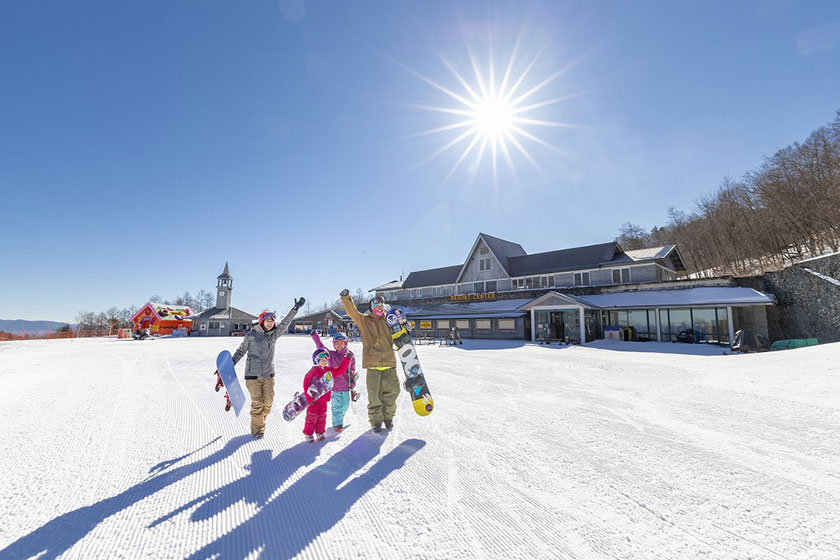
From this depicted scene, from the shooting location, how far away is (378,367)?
4781 millimetres

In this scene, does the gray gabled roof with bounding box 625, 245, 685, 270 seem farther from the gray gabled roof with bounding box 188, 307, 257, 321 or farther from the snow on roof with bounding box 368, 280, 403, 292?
the gray gabled roof with bounding box 188, 307, 257, 321

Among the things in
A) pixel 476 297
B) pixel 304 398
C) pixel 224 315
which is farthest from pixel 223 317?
pixel 304 398

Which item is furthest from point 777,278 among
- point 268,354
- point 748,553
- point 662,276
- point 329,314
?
point 329,314

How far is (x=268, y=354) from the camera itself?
457 centimetres

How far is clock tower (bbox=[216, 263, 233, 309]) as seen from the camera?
170ft

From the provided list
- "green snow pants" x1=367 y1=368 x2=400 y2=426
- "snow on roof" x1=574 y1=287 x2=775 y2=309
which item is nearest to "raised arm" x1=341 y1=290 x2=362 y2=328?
"green snow pants" x1=367 y1=368 x2=400 y2=426

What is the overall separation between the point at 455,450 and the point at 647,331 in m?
22.4

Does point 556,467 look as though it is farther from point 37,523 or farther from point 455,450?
point 37,523

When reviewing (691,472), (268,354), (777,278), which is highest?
(777,278)

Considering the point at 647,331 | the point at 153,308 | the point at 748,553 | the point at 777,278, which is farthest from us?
the point at 153,308

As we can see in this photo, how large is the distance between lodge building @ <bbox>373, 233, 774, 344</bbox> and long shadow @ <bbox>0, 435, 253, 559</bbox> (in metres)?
21.6

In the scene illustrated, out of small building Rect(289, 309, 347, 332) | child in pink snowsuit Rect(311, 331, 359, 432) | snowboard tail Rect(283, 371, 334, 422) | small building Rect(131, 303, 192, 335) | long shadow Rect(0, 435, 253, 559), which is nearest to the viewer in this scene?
long shadow Rect(0, 435, 253, 559)

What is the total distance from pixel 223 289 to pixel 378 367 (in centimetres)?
5619

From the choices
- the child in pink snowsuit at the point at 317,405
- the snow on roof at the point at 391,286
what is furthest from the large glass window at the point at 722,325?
the snow on roof at the point at 391,286
